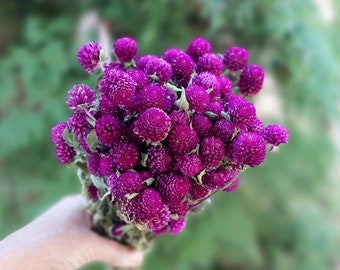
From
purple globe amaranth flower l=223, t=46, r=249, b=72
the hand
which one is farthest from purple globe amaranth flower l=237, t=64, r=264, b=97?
the hand

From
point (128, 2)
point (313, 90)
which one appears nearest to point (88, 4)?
point (128, 2)

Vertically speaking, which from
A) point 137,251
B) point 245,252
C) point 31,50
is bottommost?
point 137,251

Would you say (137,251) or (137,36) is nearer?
(137,251)

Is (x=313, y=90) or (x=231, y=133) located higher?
(x=313, y=90)

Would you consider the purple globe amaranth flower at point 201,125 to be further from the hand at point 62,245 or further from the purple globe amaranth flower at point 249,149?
the hand at point 62,245

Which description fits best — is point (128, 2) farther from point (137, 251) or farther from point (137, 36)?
point (137, 251)

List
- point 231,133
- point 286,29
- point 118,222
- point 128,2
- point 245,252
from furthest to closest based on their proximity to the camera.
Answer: point 245,252 → point 128,2 → point 286,29 → point 118,222 → point 231,133

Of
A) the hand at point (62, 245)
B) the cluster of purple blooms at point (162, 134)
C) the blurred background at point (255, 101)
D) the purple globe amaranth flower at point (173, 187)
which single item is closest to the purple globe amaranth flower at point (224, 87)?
the cluster of purple blooms at point (162, 134)

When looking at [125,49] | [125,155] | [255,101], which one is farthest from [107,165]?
[255,101]
